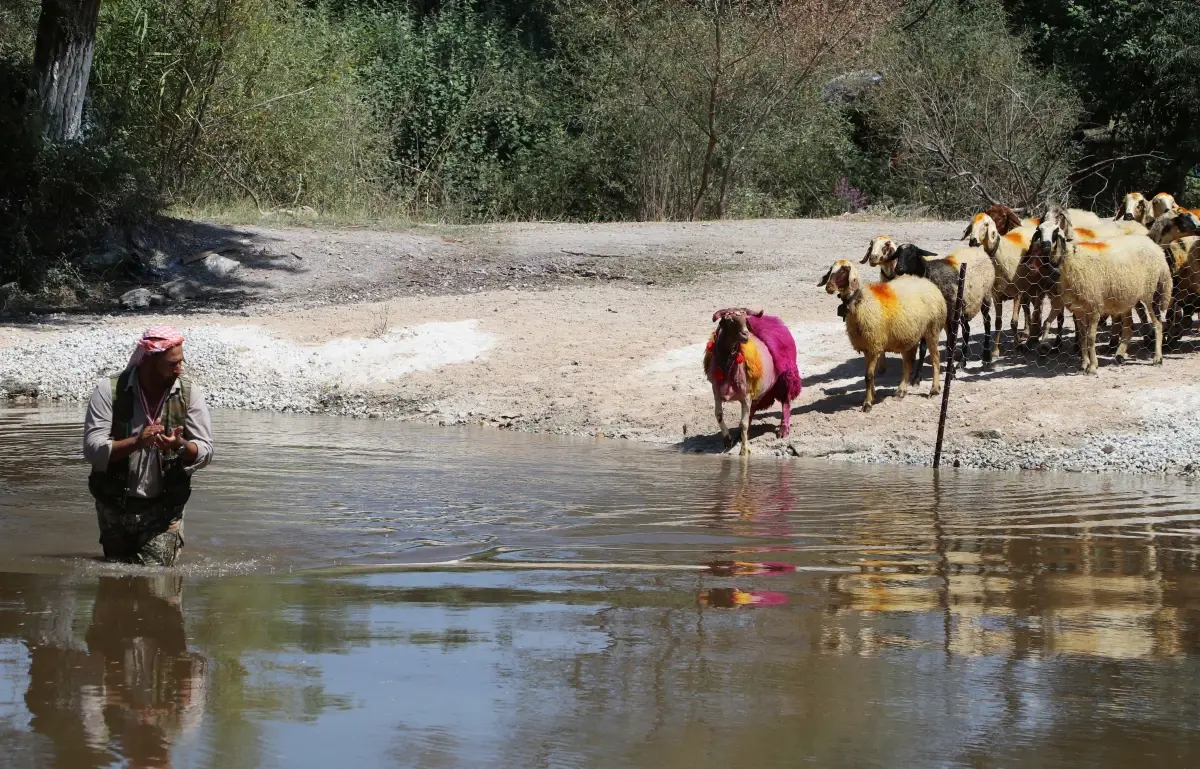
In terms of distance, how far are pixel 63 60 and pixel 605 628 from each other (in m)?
17.2

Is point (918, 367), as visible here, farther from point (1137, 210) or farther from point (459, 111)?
point (459, 111)

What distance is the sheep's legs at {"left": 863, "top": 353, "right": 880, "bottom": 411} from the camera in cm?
1403

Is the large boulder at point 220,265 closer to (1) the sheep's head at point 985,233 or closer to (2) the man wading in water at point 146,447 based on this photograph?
(1) the sheep's head at point 985,233

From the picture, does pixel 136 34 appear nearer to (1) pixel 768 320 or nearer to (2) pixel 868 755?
(1) pixel 768 320

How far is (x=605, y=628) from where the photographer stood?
6.57m

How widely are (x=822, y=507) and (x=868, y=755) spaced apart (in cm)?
525

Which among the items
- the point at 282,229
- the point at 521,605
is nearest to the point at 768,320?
the point at 521,605

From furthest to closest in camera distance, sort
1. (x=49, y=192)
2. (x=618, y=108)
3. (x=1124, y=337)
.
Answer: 1. (x=618, y=108)
2. (x=49, y=192)
3. (x=1124, y=337)

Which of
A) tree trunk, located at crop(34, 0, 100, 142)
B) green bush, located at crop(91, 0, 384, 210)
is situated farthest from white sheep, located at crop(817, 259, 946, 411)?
green bush, located at crop(91, 0, 384, 210)

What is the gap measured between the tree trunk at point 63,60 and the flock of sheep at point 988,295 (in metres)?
11.6

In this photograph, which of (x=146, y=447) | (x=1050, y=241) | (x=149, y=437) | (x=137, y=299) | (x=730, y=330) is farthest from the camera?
(x=137, y=299)

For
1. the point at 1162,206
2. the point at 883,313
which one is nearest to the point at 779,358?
the point at 883,313

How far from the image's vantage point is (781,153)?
28875 millimetres

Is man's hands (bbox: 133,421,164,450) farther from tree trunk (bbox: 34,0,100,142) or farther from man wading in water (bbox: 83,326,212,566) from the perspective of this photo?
tree trunk (bbox: 34,0,100,142)
